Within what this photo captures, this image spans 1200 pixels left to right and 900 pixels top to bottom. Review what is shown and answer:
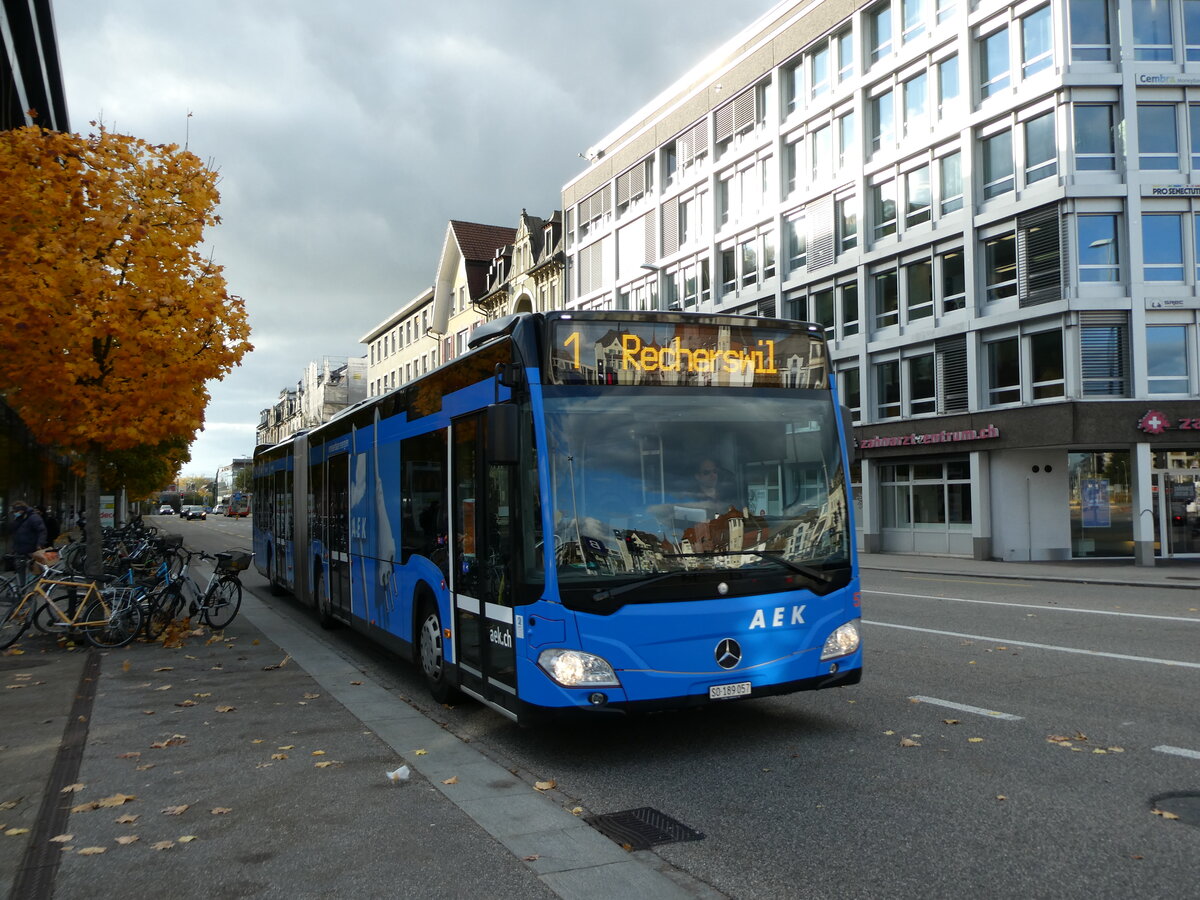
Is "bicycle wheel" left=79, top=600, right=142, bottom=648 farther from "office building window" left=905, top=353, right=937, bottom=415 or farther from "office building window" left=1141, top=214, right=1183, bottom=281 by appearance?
"office building window" left=1141, top=214, right=1183, bottom=281

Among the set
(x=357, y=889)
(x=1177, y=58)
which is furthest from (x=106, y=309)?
(x=1177, y=58)

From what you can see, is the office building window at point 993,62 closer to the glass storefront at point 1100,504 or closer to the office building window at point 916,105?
the office building window at point 916,105

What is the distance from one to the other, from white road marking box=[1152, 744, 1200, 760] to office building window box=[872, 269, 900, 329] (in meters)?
27.2

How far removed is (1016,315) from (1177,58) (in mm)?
7672

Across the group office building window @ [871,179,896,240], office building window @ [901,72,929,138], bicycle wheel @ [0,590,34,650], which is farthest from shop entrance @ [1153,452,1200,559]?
bicycle wheel @ [0,590,34,650]

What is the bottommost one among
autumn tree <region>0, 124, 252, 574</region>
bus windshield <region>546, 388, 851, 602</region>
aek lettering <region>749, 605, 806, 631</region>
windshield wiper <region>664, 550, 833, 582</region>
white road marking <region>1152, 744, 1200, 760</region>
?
white road marking <region>1152, 744, 1200, 760</region>

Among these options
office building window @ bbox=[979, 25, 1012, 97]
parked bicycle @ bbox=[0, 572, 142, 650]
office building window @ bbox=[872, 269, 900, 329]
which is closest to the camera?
parked bicycle @ bbox=[0, 572, 142, 650]

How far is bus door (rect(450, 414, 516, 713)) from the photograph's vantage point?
21.0 feet

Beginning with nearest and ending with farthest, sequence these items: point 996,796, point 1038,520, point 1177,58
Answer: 1. point 996,796
2. point 1177,58
3. point 1038,520

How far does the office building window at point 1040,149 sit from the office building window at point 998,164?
23.5 inches

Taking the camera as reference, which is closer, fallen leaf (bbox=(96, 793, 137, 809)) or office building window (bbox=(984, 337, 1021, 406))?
fallen leaf (bbox=(96, 793, 137, 809))

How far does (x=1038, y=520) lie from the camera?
28484 millimetres

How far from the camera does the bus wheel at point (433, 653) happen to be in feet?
25.9

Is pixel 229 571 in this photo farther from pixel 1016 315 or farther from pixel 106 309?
pixel 1016 315
